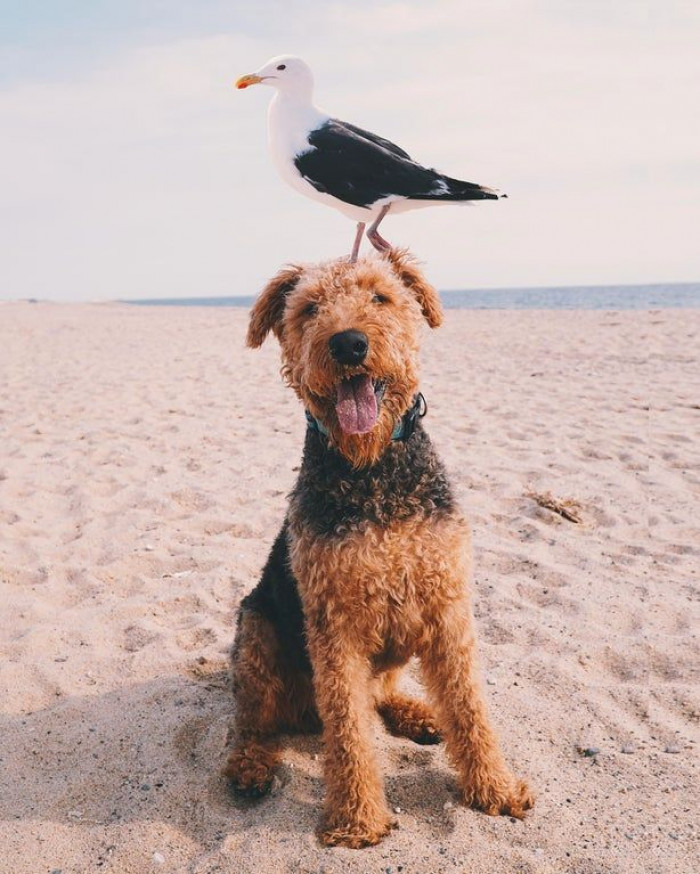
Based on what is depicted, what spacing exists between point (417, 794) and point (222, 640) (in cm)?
153

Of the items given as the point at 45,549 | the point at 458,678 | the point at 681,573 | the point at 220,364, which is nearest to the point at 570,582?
the point at 681,573

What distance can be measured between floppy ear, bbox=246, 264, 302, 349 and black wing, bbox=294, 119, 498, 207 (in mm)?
1010

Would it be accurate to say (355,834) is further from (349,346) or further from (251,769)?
(349,346)

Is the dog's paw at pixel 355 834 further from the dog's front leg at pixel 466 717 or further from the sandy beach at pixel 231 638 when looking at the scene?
the dog's front leg at pixel 466 717

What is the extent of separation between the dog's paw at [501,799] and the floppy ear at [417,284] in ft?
5.69

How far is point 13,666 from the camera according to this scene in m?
3.70

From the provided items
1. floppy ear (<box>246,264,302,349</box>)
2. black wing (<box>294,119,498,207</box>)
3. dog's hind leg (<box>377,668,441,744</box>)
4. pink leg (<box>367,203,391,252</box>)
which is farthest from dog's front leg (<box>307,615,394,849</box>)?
black wing (<box>294,119,498,207</box>)

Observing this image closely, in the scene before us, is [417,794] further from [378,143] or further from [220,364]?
[220,364]

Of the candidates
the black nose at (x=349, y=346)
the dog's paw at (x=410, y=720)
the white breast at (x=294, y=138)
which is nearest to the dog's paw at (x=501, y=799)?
the dog's paw at (x=410, y=720)

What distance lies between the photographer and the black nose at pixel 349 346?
7.76 ft

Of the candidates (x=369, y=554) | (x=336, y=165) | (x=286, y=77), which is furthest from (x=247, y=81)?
(x=369, y=554)

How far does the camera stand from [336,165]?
3.77 m

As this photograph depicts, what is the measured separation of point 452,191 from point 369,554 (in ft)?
7.09

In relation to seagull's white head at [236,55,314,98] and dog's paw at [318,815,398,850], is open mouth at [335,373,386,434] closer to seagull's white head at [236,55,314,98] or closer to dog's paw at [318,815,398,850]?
dog's paw at [318,815,398,850]
